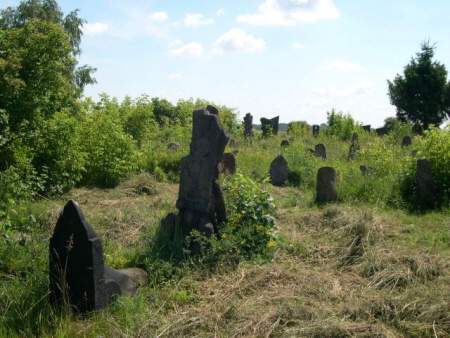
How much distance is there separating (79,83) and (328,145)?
16.7m

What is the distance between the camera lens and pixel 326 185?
32.8 feet

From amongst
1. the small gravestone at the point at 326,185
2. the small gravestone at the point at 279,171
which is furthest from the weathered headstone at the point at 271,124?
the small gravestone at the point at 326,185

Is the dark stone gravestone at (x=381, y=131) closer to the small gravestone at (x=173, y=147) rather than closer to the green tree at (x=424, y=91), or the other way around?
the green tree at (x=424, y=91)

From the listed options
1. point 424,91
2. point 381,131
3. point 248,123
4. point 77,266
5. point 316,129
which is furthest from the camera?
point 424,91

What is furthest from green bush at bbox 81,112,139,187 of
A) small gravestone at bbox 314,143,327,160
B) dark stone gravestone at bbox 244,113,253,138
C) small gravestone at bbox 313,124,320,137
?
small gravestone at bbox 313,124,320,137

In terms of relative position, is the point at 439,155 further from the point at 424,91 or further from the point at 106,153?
the point at 424,91

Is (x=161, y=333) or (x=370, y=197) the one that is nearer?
(x=161, y=333)

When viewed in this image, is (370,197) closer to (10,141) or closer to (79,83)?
(10,141)

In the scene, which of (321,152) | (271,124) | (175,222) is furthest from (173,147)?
(271,124)

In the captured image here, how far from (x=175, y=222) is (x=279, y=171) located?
5840 mm

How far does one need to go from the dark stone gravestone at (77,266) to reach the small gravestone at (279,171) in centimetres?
786

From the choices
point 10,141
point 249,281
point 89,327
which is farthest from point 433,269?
point 10,141

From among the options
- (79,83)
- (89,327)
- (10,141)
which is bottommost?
(89,327)

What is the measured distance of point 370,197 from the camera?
1015cm
